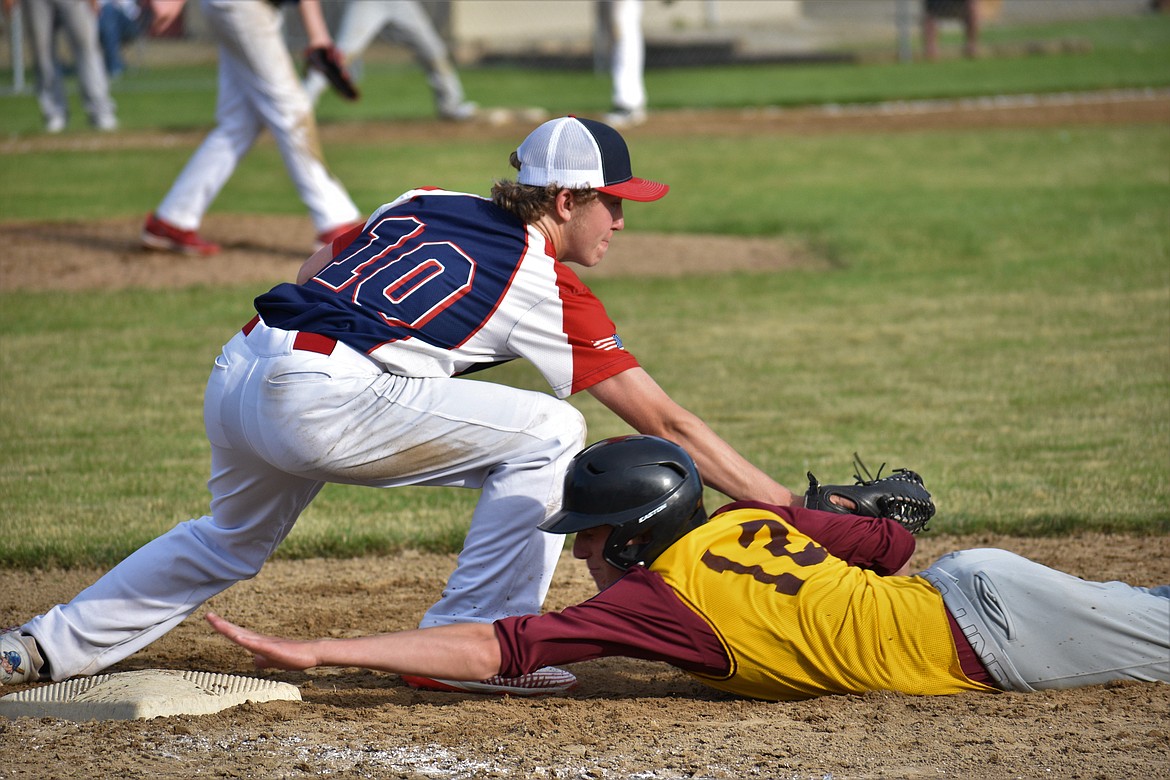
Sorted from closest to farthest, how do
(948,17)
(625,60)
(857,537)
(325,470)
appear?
(325,470) → (857,537) → (625,60) → (948,17)

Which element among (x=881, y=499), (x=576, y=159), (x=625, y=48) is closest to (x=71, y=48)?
(x=625, y=48)

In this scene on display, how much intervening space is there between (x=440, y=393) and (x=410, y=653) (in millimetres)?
723

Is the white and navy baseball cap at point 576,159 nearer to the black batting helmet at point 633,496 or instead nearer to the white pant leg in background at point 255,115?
the black batting helmet at point 633,496

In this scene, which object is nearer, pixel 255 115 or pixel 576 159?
pixel 576 159

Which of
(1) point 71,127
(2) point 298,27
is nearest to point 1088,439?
(1) point 71,127

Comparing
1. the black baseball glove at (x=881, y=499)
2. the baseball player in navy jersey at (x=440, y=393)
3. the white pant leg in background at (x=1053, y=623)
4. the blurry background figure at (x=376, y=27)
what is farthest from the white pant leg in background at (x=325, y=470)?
the blurry background figure at (x=376, y=27)

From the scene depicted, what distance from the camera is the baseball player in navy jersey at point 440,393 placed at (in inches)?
143

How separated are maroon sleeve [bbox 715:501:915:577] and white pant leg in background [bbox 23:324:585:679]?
1.90ft

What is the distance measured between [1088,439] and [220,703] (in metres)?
4.43

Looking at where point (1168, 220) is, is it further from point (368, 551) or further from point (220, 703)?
point (220, 703)

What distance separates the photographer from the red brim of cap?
3812 millimetres

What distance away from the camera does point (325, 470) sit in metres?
3.63

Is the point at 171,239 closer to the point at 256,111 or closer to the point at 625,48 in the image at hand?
the point at 256,111

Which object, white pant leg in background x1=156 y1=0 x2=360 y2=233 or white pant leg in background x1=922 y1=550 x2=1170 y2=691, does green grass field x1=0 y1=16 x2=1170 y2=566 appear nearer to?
white pant leg in background x1=156 y1=0 x2=360 y2=233
